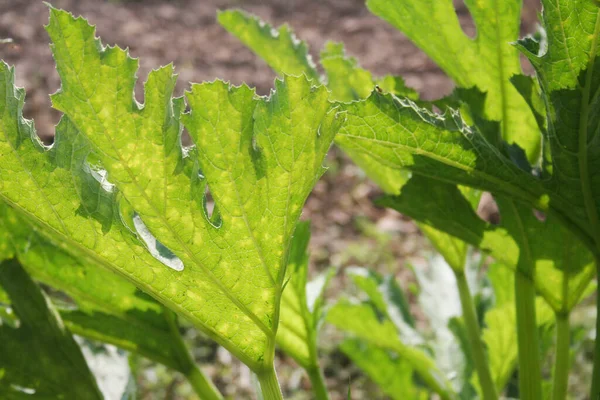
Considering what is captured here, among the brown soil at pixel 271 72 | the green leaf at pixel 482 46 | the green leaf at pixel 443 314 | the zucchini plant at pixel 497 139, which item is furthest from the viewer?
the brown soil at pixel 271 72

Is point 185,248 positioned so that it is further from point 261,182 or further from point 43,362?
point 43,362

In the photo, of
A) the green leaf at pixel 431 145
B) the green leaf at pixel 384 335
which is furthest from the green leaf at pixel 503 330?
the green leaf at pixel 431 145

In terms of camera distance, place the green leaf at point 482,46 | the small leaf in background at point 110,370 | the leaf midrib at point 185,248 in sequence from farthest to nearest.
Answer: the small leaf in background at point 110,370
the green leaf at point 482,46
the leaf midrib at point 185,248

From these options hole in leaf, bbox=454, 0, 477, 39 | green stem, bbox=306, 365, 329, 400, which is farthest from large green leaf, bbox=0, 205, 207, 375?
hole in leaf, bbox=454, 0, 477, 39

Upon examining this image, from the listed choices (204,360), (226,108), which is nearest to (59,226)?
(226,108)

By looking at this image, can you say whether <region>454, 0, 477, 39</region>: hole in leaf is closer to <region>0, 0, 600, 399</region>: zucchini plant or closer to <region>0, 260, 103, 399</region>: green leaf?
<region>0, 0, 600, 399</region>: zucchini plant

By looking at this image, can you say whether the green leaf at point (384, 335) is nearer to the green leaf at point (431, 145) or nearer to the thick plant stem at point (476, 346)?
the thick plant stem at point (476, 346)

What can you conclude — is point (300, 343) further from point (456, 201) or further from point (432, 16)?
point (432, 16)
